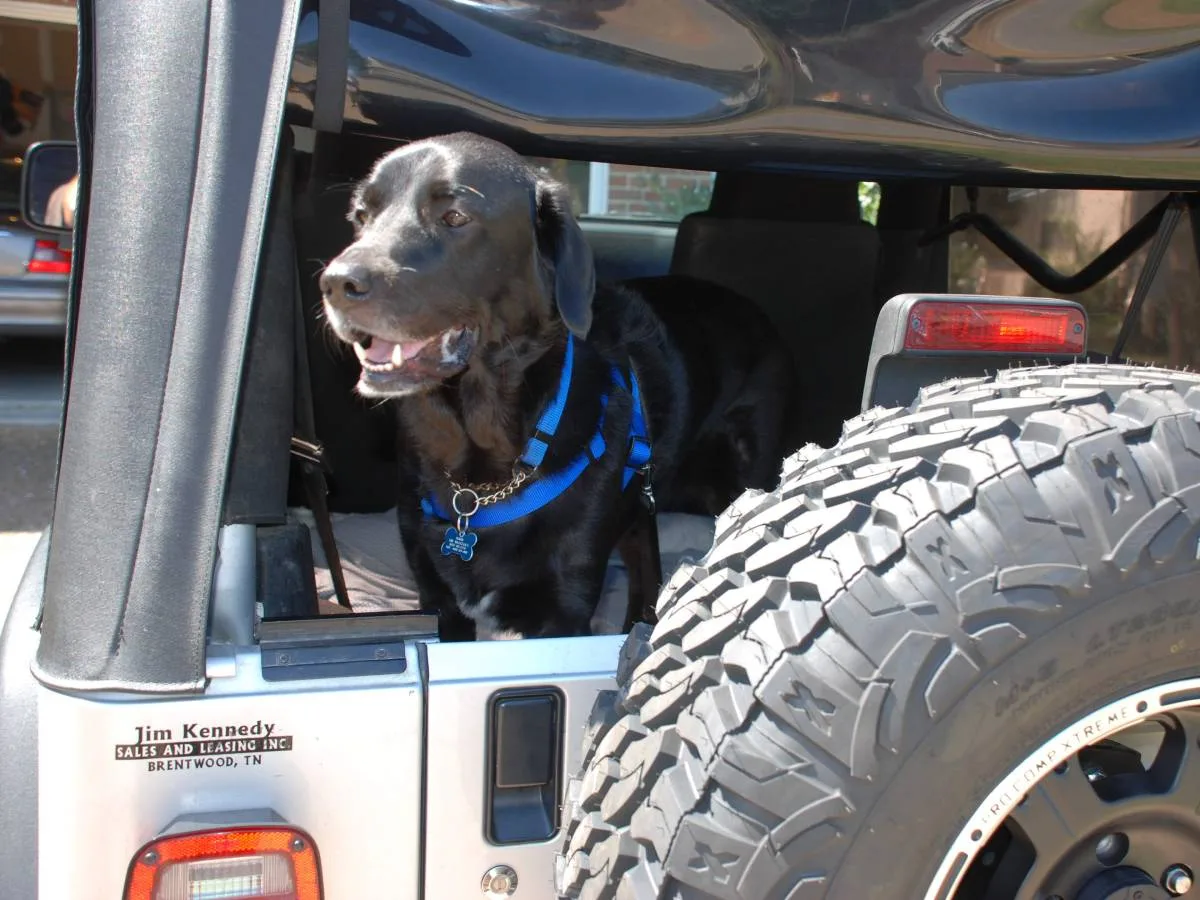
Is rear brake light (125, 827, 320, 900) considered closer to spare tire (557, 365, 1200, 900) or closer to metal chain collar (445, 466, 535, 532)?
spare tire (557, 365, 1200, 900)

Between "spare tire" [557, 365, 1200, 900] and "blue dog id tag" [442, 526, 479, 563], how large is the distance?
121cm

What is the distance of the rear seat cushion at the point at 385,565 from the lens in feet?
9.71

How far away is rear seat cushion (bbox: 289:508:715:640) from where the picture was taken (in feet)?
9.71

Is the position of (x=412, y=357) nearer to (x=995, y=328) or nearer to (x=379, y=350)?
(x=379, y=350)

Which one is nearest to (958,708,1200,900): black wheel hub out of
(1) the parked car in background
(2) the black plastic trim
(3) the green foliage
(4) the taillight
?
(2) the black plastic trim

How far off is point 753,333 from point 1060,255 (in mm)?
1030

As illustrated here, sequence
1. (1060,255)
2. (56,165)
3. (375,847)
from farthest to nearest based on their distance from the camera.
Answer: (1060,255) → (56,165) → (375,847)

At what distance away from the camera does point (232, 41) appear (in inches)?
46.5

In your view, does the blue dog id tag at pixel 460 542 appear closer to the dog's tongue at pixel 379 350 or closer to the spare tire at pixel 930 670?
the dog's tongue at pixel 379 350

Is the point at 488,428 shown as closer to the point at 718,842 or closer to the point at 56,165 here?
the point at 56,165

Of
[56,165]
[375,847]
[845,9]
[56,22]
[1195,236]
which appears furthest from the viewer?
[56,22]

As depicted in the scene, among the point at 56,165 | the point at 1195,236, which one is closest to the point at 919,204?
the point at 1195,236

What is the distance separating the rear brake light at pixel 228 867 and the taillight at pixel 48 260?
9.63 feet

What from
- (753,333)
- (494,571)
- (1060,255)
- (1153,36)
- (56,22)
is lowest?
(494,571)
